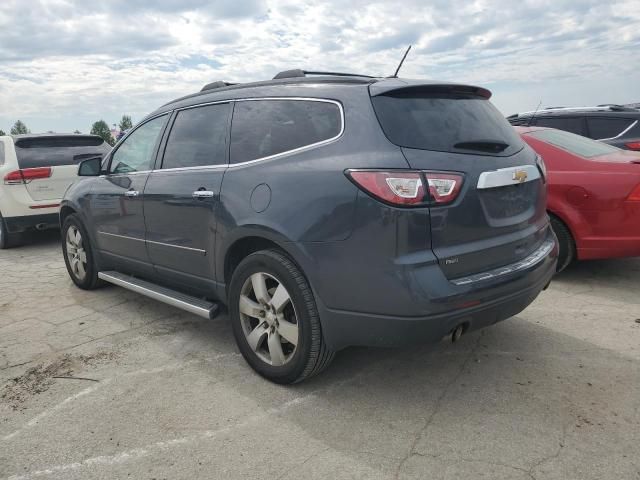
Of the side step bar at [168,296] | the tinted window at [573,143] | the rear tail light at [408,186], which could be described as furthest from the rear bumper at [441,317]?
the tinted window at [573,143]

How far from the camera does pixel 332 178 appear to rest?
2750mm

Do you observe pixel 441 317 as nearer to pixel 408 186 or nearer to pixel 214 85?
pixel 408 186

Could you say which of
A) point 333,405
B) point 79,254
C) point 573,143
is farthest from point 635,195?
point 79,254

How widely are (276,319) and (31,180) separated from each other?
590 cm

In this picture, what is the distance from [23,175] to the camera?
24.3 ft

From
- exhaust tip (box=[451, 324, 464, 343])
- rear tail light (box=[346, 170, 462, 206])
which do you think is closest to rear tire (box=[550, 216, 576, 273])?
exhaust tip (box=[451, 324, 464, 343])

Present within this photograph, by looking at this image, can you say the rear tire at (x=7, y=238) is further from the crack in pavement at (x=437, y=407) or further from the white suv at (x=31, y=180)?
the crack in pavement at (x=437, y=407)

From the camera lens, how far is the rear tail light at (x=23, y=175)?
739 centimetres

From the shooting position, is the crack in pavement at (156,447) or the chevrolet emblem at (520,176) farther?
the chevrolet emblem at (520,176)

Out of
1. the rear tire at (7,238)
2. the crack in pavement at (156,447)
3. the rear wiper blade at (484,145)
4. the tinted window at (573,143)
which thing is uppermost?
the rear wiper blade at (484,145)

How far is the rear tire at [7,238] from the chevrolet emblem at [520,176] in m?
7.12

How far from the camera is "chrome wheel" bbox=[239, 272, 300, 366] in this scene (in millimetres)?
3031

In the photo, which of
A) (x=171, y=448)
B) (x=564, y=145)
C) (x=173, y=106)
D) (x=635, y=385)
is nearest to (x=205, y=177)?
(x=173, y=106)

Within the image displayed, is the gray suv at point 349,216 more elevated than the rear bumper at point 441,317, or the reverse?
the gray suv at point 349,216
